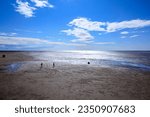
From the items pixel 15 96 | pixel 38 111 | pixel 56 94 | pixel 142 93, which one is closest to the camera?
pixel 38 111

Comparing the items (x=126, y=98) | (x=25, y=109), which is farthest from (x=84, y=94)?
(x=25, y=109)

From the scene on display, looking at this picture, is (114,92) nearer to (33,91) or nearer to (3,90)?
(33,91)

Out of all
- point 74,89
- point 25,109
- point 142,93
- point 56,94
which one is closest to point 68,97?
point 56,94

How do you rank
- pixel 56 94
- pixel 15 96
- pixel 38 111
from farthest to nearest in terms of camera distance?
1. pixel 56 94
2. pixel 15 96
3. pixel 38 111

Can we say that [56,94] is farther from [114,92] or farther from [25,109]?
[114,92]

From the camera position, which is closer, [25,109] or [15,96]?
[25,109]

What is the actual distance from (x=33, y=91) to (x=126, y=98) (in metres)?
7.79

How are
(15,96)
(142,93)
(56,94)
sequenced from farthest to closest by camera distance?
(142,93) → (56,94) → (15,96)

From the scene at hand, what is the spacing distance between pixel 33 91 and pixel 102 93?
19.7 ft

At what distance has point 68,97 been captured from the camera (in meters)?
10.6

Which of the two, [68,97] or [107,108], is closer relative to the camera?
[107,108]

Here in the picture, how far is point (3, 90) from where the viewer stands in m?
11.7

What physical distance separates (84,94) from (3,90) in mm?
7067

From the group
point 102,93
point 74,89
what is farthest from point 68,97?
point 102,93
